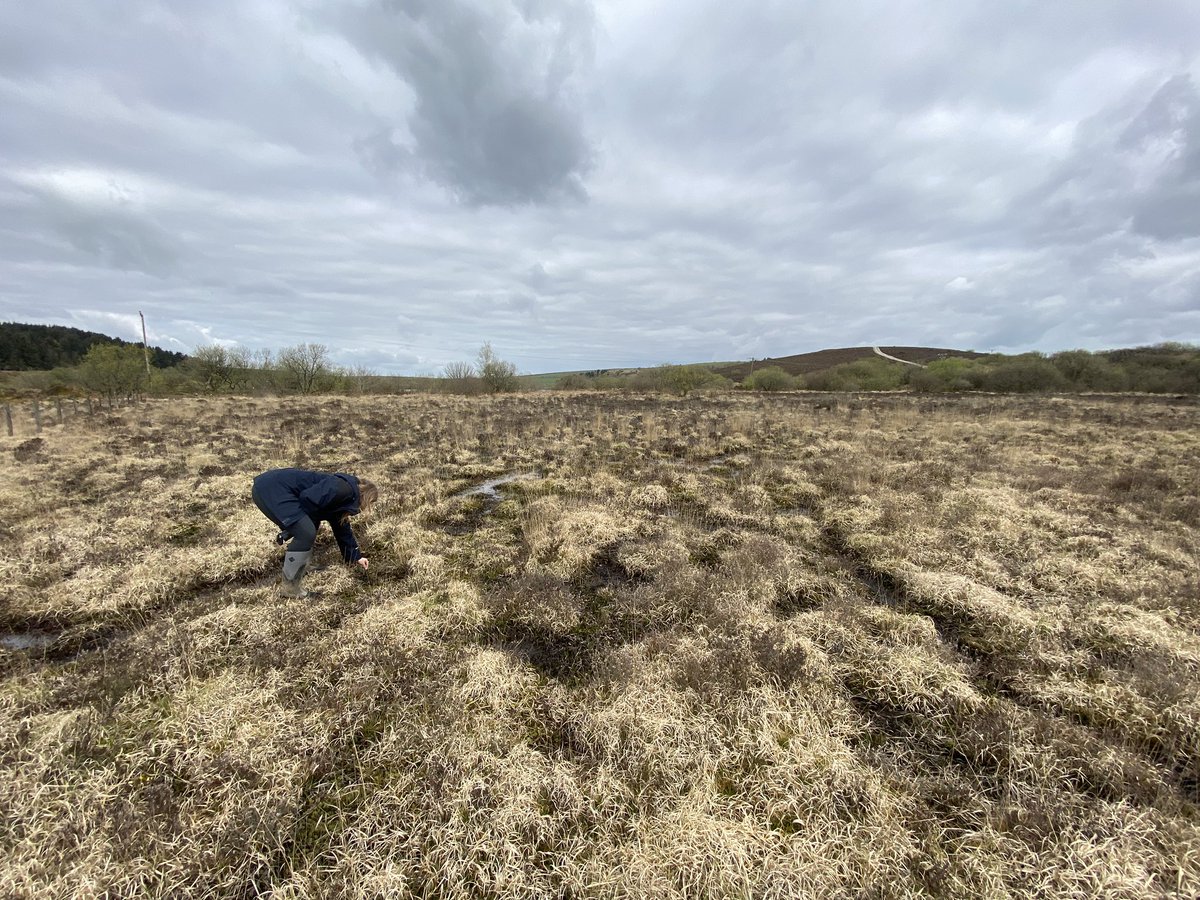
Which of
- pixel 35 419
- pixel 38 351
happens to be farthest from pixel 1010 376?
pixel 38 351

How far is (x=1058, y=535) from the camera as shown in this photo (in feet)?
28.0

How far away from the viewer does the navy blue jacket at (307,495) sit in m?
5.94

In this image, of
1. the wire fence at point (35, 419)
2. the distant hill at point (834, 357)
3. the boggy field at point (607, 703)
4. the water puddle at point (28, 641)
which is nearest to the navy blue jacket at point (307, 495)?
the boggy field at point (607, 703)

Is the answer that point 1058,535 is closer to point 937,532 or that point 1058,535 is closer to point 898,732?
point 937,532

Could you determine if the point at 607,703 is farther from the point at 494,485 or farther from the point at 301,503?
the point at 494,485

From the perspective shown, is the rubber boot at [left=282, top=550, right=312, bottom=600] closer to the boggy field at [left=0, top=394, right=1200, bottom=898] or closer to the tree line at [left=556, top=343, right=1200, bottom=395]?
the boggy field at [left=0, top=394, right=1200, bottom=898]

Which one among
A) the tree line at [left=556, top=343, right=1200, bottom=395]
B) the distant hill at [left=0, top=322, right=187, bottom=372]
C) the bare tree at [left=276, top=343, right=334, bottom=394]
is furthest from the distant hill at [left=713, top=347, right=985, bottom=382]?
the distant hill at [left=0, top=322, right=187, bottom=372]

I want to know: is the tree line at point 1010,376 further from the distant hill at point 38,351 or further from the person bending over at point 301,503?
the distant hill at point 38,351

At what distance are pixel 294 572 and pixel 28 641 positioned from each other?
2918mm

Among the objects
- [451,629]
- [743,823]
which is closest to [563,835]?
[743,823]

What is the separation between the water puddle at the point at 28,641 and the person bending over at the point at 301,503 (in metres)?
2.48

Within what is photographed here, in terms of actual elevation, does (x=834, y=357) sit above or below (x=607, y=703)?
above

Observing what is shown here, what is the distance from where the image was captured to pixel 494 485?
13109 millimetres

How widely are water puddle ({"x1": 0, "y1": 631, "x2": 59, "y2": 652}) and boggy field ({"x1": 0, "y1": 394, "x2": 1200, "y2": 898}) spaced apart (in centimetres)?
3
